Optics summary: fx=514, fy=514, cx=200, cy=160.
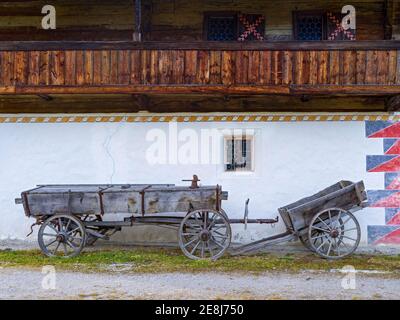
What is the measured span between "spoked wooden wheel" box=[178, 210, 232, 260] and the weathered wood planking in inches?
92.5

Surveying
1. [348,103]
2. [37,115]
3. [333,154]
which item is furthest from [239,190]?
[37,115]

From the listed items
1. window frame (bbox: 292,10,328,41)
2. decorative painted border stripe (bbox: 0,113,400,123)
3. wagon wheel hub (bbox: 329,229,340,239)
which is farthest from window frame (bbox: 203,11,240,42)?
wagon wheel hub (bbox: 329,229,340,239)

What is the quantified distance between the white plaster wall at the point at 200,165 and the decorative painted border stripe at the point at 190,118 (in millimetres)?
104

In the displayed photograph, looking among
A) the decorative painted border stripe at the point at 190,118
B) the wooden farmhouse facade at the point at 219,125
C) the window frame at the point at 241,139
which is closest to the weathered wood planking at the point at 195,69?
the wooden farmhouse facade at the point at 219,125

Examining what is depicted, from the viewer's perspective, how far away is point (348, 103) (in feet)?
35.2

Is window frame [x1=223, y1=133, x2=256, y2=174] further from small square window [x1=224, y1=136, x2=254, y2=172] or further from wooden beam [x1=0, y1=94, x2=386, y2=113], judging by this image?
wooden beam [x1=0, y1=94, x2=386, y2=113]

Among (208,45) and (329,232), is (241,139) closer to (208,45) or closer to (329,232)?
(208,45)

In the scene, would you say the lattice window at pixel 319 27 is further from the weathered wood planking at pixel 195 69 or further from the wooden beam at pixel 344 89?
the wooden beam at pixel 344 89

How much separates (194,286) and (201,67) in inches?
165

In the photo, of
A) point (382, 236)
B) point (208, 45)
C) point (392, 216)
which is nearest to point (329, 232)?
point (382, 236)

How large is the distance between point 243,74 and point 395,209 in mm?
4260

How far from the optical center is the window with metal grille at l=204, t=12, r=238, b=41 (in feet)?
36.3

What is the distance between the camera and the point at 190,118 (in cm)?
1077

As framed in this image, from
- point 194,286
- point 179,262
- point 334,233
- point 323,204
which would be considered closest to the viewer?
point 194,286
